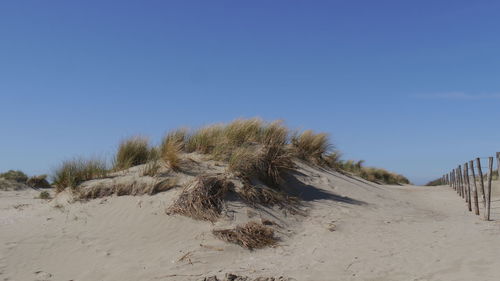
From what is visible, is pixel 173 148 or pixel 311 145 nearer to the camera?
pixel 173 148

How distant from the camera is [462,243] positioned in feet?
24.1

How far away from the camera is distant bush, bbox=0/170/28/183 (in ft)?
53.3

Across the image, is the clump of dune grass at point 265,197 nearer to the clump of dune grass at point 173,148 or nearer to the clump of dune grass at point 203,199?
the clump of dune grass at point 203,199

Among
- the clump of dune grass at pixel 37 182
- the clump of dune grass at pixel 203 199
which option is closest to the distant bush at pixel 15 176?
the clump of dune grass at pixel 37 182

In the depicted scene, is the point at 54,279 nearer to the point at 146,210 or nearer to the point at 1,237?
the point at 1,237

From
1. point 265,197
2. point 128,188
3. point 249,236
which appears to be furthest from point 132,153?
point 249,236

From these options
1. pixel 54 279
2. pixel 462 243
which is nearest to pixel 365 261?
pixel 462 243

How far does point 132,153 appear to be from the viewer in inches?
442

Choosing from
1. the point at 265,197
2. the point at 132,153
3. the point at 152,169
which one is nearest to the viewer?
the point at 265,197

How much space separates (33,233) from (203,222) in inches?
121

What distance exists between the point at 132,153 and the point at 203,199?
354 centimetres

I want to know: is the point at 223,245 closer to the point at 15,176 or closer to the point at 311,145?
the point at 311,145

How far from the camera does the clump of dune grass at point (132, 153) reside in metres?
10.9

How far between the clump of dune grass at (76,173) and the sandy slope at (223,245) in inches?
22.2
